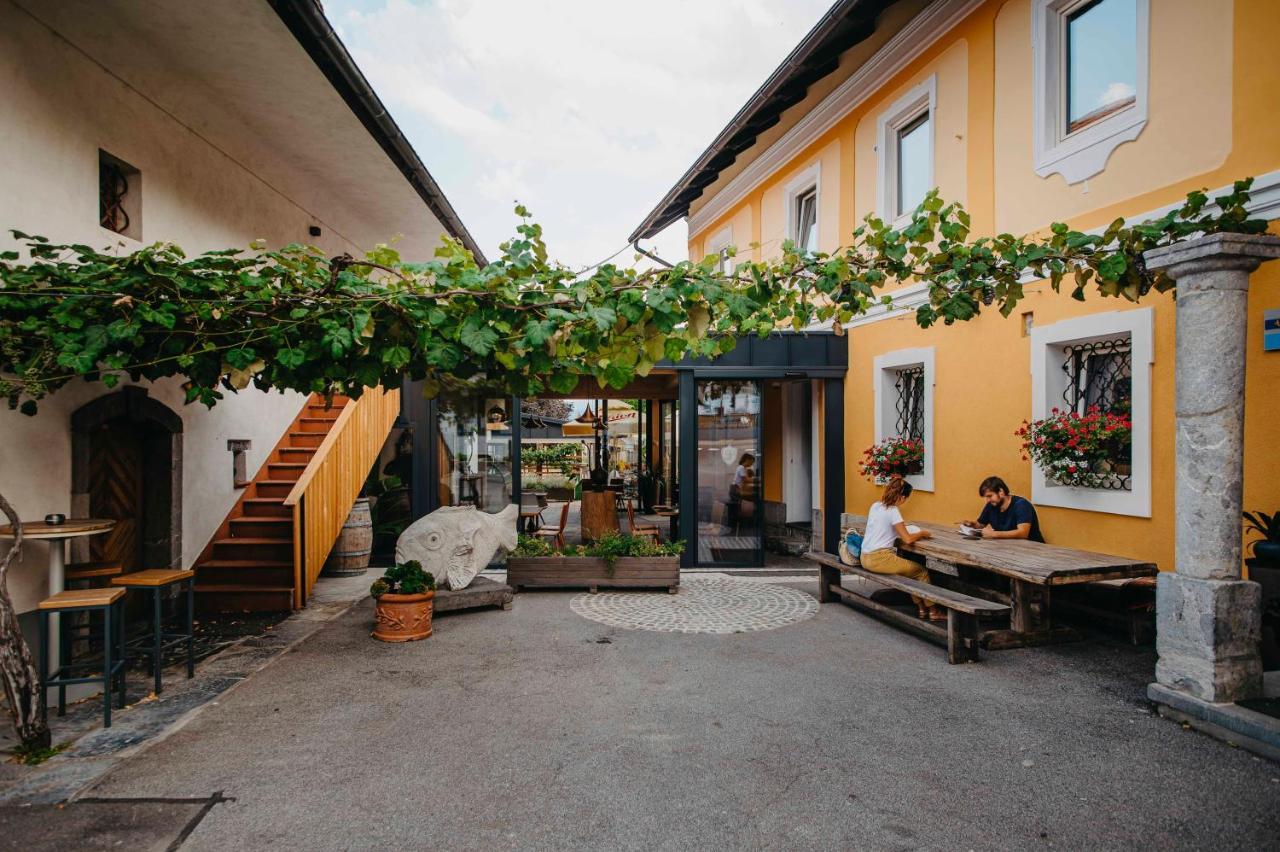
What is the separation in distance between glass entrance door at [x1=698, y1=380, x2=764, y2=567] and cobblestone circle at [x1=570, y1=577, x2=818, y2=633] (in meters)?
1.29

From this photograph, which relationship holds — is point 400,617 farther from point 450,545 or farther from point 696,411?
point 696,411

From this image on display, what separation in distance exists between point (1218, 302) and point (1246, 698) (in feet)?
8.07

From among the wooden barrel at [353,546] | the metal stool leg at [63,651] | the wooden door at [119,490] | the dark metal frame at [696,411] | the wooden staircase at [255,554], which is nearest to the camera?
the metal stool leg at [63,651]

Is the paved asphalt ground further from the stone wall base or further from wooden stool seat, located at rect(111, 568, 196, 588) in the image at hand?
wooden stool seat, located at rect(111, 568, 196, 588)

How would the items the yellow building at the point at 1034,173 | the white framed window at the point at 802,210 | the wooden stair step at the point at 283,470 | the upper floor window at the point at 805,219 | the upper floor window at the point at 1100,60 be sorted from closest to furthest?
the yellow building at the point at 1034,173 < the upper floor window at the point at 1100,60 < the wooden stair step at the point at 283,470 < the white framed window at the point at 802,210 < the upper floor window at the point at 805,219

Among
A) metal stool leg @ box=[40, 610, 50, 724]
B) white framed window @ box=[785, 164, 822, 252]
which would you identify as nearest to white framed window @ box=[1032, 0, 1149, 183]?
white framed window @ box=[785, 164, 822, 252]

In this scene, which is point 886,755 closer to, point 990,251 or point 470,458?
point 990,251

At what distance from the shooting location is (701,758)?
3980mm

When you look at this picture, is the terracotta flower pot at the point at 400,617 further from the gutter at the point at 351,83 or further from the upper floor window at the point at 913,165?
the upper floor window at the point at 913,165

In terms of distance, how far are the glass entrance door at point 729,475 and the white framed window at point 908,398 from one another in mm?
1764

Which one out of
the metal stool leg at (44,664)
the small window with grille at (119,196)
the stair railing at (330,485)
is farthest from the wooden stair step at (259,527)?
the metal stool leg at (44,664)

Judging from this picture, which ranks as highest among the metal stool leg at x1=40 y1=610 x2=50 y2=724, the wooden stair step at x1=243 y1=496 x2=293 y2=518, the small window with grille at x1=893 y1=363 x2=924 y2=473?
the small window with grille at x1=893 y1=363 x2=924 y2=473

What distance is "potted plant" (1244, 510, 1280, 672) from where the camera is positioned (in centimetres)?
486

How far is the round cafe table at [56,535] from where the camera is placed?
15.1 ft
